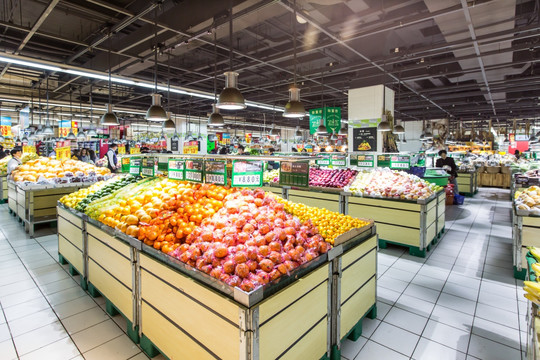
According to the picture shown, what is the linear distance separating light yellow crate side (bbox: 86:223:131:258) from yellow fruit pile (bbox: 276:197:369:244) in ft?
5.89

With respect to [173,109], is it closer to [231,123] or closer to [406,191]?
[231,123]

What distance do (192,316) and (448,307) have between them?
3221 millimetres

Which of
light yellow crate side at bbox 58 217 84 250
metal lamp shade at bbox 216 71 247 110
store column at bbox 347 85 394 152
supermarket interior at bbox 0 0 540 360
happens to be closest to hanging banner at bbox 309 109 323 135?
store column at bbox 347 85 394 152

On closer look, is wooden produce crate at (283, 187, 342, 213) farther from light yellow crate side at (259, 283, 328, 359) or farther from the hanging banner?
the hanging banner

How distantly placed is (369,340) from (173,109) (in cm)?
1727

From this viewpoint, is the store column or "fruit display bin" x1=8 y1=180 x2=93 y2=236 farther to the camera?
the store column

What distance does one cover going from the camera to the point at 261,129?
1182 inches

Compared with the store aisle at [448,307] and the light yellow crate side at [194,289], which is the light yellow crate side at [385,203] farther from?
the light yellow crate side at [194,289]

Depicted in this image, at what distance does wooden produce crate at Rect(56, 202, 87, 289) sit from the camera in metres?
3.94

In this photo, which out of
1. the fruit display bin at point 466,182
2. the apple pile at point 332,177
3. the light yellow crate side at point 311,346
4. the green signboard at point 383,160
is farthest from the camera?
the fruit display bin at point 466,182

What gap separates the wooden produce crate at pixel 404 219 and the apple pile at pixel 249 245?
3255 millimetres

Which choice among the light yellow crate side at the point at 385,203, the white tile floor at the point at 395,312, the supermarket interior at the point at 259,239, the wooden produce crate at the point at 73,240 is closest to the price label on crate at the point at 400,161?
the supermarket interior at the point at 259,239

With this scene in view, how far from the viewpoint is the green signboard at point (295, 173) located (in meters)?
3.02

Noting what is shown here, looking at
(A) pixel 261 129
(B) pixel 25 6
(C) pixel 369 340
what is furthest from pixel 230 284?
(A) pixel 261 129
